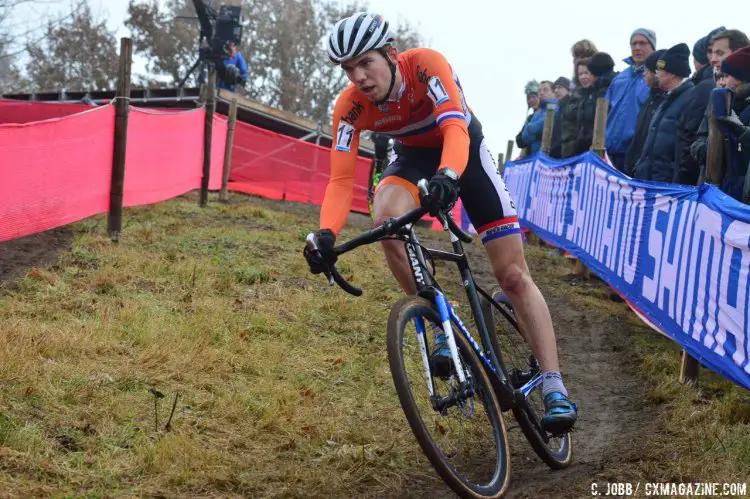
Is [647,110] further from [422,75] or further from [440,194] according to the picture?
[440,194]

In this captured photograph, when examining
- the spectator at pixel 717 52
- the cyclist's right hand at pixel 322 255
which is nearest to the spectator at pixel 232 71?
the spectator at pixel 717 52

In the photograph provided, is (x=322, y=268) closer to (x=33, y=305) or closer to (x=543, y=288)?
(x=33, y=305)

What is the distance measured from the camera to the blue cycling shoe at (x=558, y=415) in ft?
13.8

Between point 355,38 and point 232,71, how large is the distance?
15.3 metres

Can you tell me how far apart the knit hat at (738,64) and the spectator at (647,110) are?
1.89 meters

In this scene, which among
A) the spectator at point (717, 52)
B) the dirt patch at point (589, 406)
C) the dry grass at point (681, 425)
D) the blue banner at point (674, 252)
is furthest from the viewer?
the spectator at point (717, 52)

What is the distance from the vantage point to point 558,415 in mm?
4230

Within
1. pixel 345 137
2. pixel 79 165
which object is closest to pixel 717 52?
pixel 345 137

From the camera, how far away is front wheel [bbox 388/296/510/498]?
340cm

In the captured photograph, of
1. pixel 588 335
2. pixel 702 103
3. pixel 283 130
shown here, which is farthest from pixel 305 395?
pixel 283 130

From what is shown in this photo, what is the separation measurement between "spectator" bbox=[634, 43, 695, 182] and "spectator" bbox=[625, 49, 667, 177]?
240mm

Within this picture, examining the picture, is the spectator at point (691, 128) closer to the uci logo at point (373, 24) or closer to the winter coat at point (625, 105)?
the winter coat at point (625, 105)

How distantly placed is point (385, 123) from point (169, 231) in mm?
6247

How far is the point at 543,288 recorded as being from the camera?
9734 millimetres
